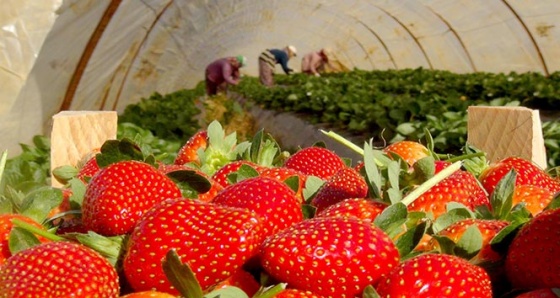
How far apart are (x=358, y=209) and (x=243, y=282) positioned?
242 mm

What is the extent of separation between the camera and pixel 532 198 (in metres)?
1.43

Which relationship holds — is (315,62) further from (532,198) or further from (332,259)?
(332,259)

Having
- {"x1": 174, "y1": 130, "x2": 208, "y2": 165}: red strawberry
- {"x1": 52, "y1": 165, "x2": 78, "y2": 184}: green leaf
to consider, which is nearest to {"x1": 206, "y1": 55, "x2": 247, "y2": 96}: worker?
{"x1": 174, "y1": 130, "x2": 208, "y2": 165}: red strawberry

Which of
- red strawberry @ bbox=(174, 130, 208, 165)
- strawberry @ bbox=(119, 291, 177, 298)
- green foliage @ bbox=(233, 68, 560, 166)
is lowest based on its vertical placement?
green foliage @ bbox=(233, 68, 560, 166)

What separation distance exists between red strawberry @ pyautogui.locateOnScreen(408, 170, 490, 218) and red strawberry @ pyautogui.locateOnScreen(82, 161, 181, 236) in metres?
0.44

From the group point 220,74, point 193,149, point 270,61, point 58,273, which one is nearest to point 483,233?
point 58,273

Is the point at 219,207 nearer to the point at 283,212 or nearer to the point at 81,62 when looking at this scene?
the point at 283,212

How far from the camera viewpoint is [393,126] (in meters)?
7.50

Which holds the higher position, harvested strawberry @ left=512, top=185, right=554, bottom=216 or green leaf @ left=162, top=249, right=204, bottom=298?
green leaf @ left=162, top=249, right=204, bottom=298

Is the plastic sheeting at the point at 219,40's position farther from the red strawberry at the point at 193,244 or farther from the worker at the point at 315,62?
the red strawberry at the point at 193,244

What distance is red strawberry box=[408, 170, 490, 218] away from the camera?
138 centimetres

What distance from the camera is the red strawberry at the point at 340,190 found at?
144 centimetres

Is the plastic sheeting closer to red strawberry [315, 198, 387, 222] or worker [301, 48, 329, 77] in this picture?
worker [301, 48, 329, 77]

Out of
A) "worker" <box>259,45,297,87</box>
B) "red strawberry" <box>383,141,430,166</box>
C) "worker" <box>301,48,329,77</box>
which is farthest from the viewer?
"worker" <box>301,48,329,77</box>
